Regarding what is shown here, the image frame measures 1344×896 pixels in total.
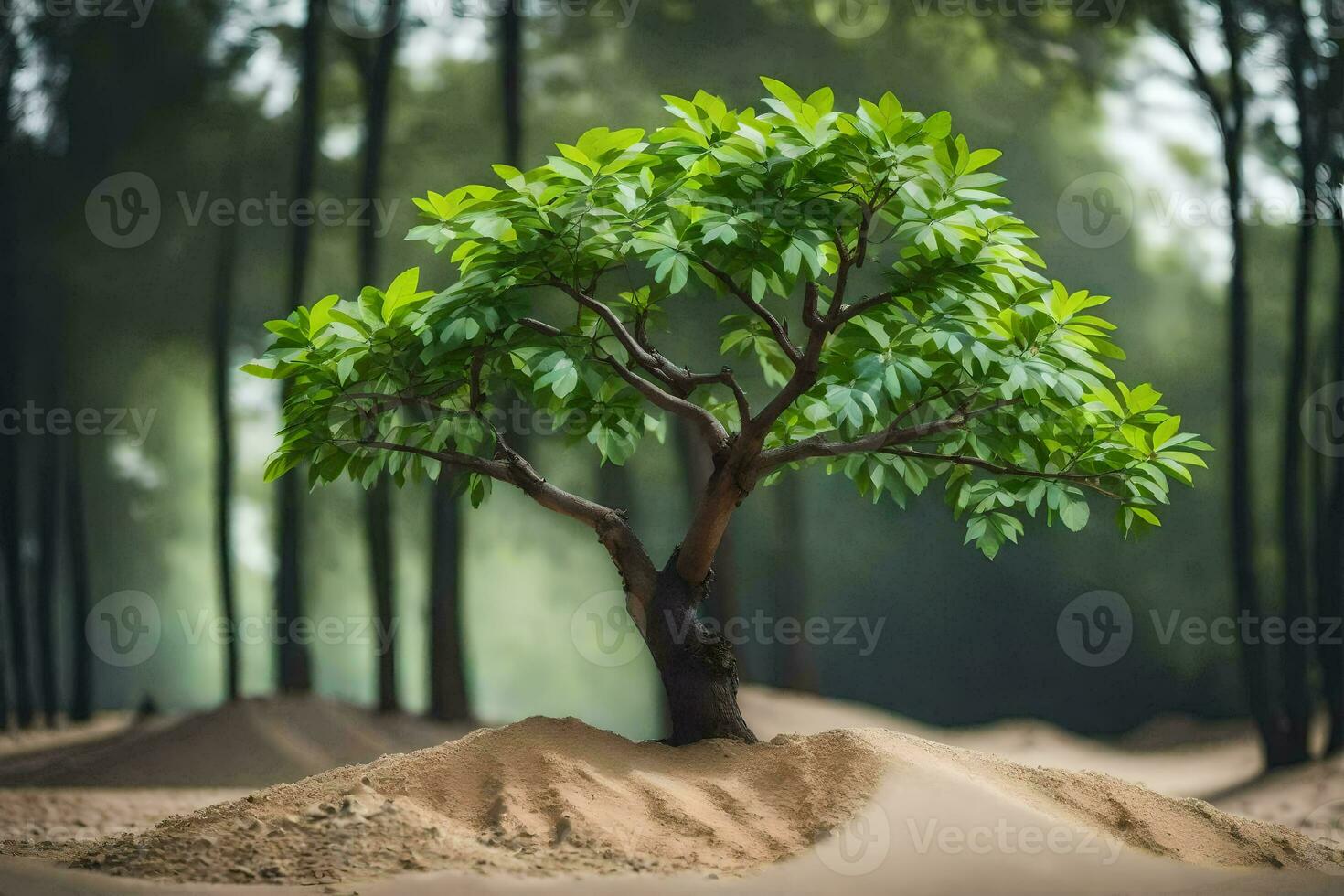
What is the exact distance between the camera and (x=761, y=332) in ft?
13.0

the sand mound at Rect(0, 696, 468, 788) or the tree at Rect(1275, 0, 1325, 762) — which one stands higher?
the tree at Rect(1275, 0, 1325, 762)

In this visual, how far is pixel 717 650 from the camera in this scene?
3883 millimetres

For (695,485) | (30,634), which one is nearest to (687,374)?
(695,485)

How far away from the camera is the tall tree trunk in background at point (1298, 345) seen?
23.4ft

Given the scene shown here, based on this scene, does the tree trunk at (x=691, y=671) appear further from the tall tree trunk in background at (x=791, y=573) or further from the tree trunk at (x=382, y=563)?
the tall tree trunk in background at (x=791, y=573)

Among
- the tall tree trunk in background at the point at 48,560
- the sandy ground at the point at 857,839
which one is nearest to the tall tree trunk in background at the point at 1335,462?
the sandy ground at the point at 857,839
